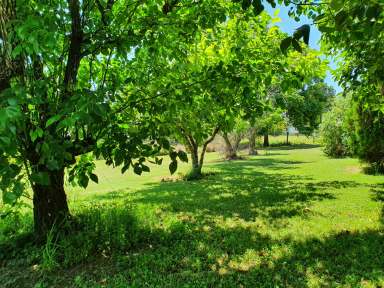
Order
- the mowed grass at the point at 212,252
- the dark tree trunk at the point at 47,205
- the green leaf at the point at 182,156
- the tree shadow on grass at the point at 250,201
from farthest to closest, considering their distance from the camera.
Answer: the tree shadow on grass at the point at 250,201 → the dark tree trunk at the point at 47,205 → the mowed grass at the point at 212,252 → the green leaf at the point at 182,156

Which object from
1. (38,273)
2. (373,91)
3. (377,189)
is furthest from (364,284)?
(377,189)

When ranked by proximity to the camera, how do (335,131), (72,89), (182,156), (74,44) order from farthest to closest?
1. (335,131)
2. (74,44)
3. (72,89)
4. (182,156)

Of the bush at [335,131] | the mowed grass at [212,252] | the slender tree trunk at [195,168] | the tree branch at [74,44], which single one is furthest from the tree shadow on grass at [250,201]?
the bush at [335,131]

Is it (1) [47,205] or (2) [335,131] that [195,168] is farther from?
(2) [335,131]

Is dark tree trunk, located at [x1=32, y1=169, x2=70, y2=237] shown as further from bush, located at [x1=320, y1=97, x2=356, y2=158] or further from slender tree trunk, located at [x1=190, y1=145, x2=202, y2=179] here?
bush, located at [x1=320, y1=97, x2=356, y2=158]

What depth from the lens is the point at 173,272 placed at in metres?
4.09

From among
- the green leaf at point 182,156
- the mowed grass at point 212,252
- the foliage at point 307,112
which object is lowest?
the mowed grass at point 212,252

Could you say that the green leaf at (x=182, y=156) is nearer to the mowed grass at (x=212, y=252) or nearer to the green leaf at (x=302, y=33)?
the green leaf at (x=302, y=33)

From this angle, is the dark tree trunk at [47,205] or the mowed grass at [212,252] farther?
the dark tree trunk at [47,205]

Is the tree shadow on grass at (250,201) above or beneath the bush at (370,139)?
beneath

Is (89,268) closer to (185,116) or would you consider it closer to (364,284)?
(185,116)

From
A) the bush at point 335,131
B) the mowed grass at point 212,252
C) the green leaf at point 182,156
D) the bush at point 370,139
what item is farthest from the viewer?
the bush at point 335,131

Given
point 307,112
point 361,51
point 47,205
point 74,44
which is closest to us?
point 74,44

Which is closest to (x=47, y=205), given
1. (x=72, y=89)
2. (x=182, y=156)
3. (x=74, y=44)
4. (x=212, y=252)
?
(x=72, y=89)
